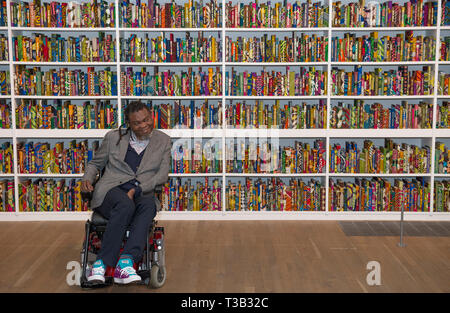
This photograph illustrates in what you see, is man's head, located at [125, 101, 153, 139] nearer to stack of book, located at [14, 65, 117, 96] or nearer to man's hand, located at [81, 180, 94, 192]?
man's hand, located at [81, 180, 94, 192]

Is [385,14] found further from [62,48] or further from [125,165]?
[62,48]

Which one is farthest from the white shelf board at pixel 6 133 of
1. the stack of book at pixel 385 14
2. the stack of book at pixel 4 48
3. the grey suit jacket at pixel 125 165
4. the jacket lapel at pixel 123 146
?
the stack of book at pixel 385 14

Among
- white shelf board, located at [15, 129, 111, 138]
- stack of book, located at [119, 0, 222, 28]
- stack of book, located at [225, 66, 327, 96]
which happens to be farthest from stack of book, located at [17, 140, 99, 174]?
stack of book, located at [225, 66, 327, 96]

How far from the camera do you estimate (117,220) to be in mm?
3490

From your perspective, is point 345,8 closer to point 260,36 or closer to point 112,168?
point 260,36

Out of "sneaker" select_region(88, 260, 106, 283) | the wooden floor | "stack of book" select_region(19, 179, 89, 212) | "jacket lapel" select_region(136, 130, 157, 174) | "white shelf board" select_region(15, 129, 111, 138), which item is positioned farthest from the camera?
"stack of book" select_region(19, 179, 89, 212)

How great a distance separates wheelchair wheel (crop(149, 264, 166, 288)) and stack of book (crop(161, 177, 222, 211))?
1704mm

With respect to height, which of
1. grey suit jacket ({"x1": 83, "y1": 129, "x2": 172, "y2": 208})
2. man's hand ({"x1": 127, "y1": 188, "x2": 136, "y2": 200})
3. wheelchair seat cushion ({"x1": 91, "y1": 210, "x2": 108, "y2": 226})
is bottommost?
wheelchair seat cushion ({"x1": 91, "y1": 210, "x2": 108, "y2": 226})

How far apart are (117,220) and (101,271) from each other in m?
0.33

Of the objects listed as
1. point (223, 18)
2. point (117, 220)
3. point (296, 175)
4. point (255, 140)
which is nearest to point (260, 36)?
point (223, 18)

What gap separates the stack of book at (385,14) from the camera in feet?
16.5

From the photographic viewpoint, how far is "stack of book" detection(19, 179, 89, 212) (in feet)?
Answer: 17.1

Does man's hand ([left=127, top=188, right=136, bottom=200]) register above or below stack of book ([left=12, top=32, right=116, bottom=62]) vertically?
below

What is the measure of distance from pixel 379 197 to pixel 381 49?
1.37 meters
